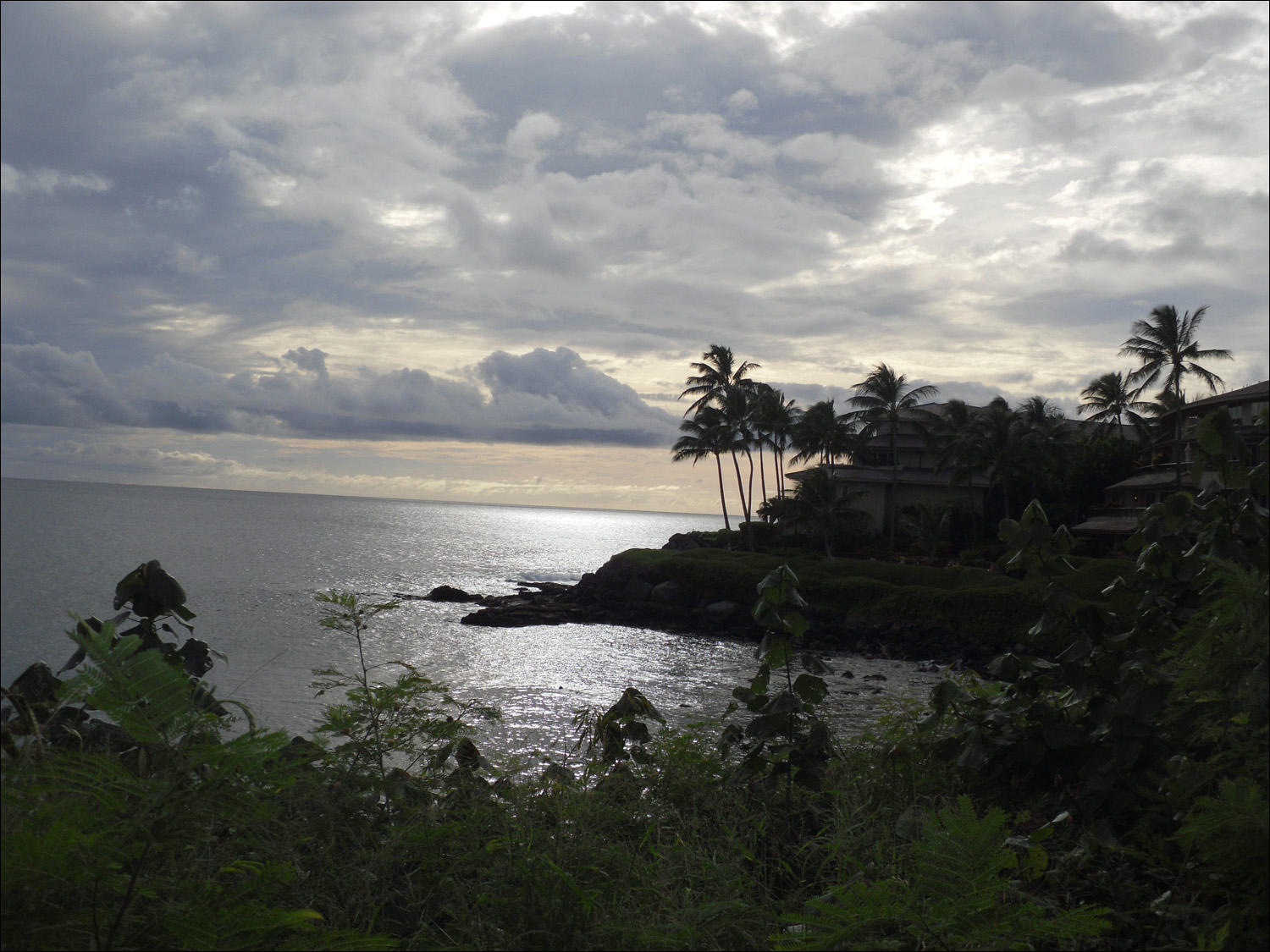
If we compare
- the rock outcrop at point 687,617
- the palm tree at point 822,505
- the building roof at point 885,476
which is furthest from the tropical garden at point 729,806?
the building roof at point 885,476

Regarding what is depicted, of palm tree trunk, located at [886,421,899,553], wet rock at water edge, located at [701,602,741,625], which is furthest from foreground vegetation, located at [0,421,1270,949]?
palm tree trunk, located at [886,421,899,553]

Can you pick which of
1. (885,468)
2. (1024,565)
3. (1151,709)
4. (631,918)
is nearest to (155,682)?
(631,918)

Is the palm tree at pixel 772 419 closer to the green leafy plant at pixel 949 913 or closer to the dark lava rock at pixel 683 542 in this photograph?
the dark lava rock at pixel 683 542

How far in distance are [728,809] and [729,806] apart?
1 centimetres

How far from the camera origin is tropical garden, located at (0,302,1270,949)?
1321 millimetres

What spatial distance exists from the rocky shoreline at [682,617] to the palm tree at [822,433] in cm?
1449

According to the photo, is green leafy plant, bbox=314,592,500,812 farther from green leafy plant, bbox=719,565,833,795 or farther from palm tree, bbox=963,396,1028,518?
palm tree, bbox=963,396,1028,518

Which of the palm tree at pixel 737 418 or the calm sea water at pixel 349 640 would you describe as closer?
the calm sea water at pixel 349 640

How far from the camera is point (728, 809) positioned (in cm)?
363

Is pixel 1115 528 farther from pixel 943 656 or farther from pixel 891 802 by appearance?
pixel 891 802

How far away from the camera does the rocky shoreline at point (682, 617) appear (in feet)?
98.3

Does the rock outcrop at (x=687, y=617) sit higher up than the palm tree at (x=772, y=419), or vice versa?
the palm tree at (x=772, y=419)

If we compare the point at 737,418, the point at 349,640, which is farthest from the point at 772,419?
the point at 349,640

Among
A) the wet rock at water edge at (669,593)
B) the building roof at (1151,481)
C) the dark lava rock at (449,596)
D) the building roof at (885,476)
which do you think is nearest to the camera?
the building roof at (1151,481)
